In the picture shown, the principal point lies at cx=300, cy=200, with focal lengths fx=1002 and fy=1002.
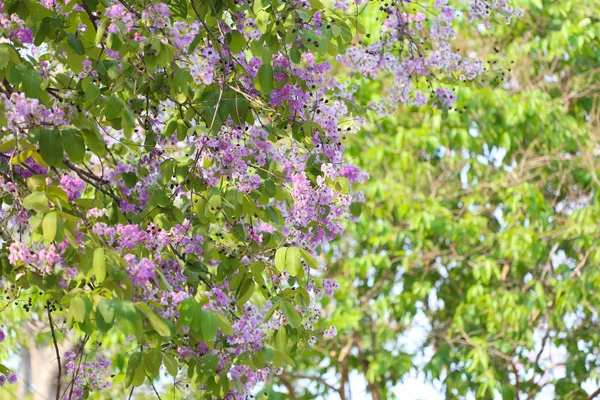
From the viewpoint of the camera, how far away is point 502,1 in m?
4.02

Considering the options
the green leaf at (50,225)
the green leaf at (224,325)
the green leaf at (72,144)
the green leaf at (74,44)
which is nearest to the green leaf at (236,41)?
the green leaf at (74,44)

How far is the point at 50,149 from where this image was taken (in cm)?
251

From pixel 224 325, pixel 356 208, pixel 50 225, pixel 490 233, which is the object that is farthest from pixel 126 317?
pixel 490 233

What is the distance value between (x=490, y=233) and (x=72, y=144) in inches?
200

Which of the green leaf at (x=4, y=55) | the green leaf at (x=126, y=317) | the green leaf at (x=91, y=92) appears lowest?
the green leaf at (x=126, y=317)

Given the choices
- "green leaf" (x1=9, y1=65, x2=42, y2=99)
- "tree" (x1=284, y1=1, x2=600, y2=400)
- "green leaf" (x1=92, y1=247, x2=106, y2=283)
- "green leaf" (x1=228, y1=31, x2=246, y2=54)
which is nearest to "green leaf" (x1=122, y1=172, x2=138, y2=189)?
"green leaf" (x1=228, y1=31, x2=246, y2=54)

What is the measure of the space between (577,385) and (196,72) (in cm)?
502

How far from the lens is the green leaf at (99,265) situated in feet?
7.79

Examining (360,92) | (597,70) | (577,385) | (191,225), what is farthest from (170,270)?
(597,70)

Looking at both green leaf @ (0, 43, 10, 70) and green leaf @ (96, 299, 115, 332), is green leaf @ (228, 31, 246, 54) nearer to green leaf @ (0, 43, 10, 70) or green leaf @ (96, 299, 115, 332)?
green leaf @ (0, 43, 10, 70)

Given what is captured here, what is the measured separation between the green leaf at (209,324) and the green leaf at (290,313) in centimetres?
26

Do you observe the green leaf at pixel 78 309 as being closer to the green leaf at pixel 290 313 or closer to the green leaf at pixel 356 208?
the green leaf at pixel 290 313

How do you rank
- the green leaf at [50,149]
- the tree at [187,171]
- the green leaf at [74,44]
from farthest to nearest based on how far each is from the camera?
the green leaf at [74,44] → the tree at [187,171] → the green leaf at [50,149]

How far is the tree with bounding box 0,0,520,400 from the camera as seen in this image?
262 centimetres
